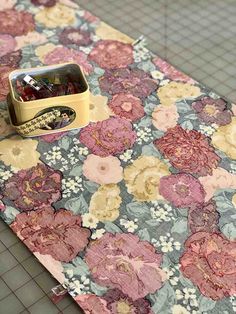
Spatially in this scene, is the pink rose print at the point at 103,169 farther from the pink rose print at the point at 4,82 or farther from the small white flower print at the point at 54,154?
the pink rose print at the point at 4,82

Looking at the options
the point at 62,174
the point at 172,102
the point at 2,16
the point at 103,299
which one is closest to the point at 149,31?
the point at 172,102

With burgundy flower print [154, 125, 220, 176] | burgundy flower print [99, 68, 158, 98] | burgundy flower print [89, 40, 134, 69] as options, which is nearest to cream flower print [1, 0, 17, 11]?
burgundy flower print [89, 40, 134, 69]

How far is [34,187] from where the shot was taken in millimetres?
1071

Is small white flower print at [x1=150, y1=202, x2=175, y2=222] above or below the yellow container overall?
below

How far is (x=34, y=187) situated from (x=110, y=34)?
72 cm

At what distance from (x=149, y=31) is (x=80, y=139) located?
60 cm

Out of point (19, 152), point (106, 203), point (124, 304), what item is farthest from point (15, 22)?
point (124, 304)

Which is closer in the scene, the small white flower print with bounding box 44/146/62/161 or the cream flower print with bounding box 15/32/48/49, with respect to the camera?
the small white flower print with bounding box 44/146/62/161

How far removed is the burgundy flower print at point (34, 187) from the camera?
1.04 metres

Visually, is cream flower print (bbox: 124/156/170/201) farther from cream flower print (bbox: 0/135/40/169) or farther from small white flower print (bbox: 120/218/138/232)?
cream flower print (bbox: 0/135/40/169)

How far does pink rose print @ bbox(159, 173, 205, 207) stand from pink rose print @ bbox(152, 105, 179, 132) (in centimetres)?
18

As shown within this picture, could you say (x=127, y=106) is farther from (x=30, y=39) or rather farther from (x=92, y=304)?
(x=92, y=304)

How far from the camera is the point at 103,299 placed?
0.89m

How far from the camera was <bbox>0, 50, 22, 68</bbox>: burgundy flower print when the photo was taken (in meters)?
1.39
